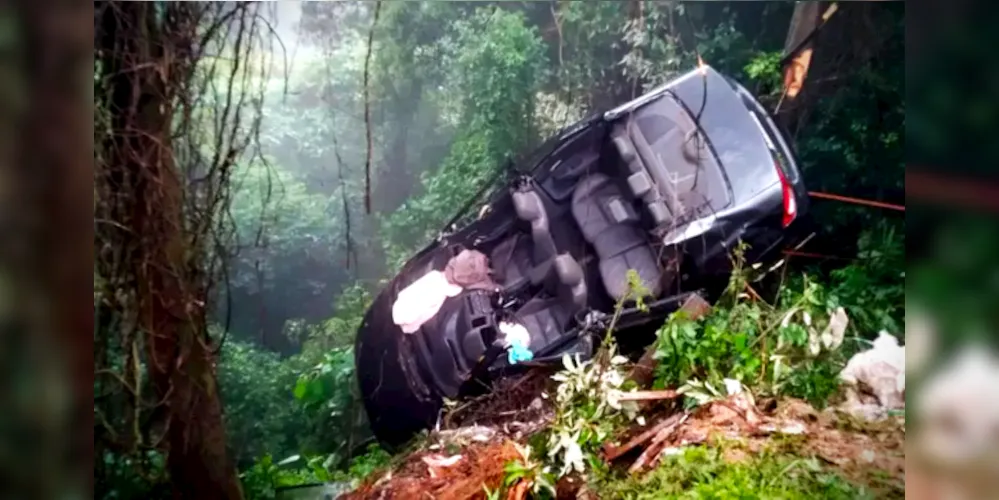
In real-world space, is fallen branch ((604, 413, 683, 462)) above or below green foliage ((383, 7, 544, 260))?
below

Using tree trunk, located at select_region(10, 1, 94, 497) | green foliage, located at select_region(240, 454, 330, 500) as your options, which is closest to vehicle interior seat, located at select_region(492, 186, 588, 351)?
green foliage, located at select_region(240, 454, 330, 500)

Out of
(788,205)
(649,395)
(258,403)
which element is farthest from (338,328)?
(788,205)

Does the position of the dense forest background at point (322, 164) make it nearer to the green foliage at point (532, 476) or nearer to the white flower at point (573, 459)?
the green foliage at point (532, 476)

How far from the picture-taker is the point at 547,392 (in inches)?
65.5

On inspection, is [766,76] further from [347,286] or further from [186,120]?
[186,120]

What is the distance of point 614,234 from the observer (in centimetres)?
178

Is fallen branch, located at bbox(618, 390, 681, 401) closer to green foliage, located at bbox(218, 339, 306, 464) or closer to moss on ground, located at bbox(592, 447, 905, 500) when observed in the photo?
moss on ground, located at bbox(592, 447, 905, 500)

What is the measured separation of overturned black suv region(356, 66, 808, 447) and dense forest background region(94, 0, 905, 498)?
57 mm

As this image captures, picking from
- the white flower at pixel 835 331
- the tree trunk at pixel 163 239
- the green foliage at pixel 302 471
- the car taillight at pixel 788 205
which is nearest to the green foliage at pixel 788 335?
the white flower at pixel 835 331

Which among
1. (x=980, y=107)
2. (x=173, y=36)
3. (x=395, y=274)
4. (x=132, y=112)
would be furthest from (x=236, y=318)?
(x=980, y=107)

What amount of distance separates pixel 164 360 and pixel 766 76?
147 centimetres

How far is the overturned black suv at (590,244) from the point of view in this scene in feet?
5.57

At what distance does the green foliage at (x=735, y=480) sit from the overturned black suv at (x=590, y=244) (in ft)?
1.01

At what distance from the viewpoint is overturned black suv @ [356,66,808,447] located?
1.70 m
